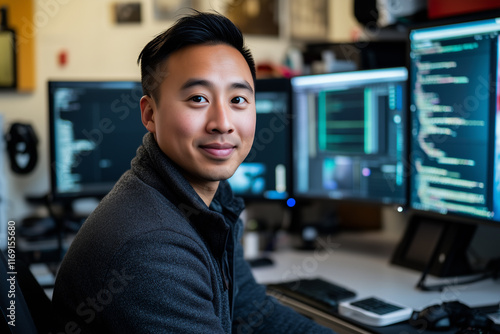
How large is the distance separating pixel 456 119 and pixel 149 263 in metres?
0.90

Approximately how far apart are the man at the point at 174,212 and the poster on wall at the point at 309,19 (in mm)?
2077

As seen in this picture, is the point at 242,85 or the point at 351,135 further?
the point at 351,135

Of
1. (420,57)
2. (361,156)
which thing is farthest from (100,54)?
(420,57)

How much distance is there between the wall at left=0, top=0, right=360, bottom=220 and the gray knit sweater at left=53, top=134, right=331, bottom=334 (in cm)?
145

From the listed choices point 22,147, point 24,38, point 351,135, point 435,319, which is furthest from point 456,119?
point 24,38

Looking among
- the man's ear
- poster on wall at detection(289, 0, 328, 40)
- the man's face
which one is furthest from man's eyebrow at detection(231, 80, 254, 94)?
poster on wall at detection(289, 0, 328, 40)

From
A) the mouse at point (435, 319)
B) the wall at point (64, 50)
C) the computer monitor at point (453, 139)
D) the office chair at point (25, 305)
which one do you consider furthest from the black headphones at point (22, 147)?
the mouse at point (435, 319)

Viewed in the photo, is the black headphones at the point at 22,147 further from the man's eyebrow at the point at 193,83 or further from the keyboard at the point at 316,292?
the man's eyebrow at the point at 193,83

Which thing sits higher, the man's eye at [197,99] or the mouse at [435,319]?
the man's eye at [197,99]

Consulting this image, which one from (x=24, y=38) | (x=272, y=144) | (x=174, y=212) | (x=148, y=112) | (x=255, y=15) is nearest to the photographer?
(x=174, y=212)

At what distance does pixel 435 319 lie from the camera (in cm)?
109

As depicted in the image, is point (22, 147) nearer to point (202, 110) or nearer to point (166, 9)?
point (166, 9)

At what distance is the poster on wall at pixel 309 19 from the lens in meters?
3.09

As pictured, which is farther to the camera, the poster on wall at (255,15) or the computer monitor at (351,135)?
the poster on wall at (255,15)
